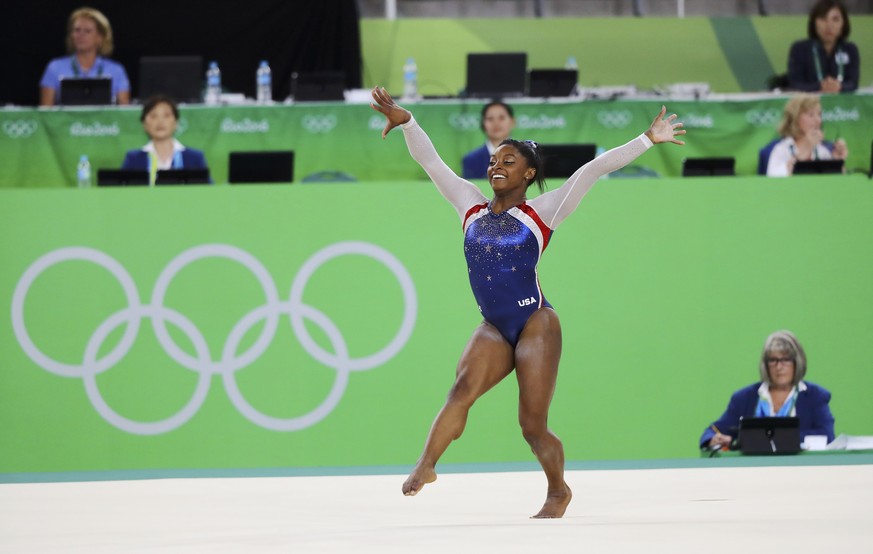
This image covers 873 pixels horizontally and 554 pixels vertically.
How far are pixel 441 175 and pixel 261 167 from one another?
3.89m

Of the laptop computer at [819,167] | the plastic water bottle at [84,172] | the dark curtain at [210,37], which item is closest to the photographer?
the laptop computer at [819,167]

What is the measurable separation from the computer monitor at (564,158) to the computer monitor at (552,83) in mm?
2095

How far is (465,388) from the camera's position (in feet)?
15.0

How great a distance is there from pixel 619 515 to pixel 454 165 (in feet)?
19.4

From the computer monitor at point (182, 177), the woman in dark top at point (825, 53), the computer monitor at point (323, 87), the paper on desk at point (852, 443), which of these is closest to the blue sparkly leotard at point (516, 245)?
the paper on desk at point (852, 443)

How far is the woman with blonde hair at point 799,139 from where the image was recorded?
9.01 metres

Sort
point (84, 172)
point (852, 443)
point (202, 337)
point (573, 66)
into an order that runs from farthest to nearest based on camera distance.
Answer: point (573, 66)
point (84, 172)
point (202, 337)
point (852, 443)

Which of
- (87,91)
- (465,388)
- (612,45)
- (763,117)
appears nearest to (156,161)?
(87,91)

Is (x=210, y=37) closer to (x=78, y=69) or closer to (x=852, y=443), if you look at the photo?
(x=78, y=69)

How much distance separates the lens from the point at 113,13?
12.4 metres

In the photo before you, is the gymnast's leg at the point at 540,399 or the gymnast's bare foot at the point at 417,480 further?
the gymnast's leg at the point at 540,399

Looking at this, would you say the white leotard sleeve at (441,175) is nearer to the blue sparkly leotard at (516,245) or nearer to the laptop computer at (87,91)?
the blue sparkly leotard at (516,245)

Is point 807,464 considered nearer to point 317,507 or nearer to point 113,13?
point 317,507

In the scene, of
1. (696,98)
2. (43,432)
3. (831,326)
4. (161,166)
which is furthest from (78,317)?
(696,98)
